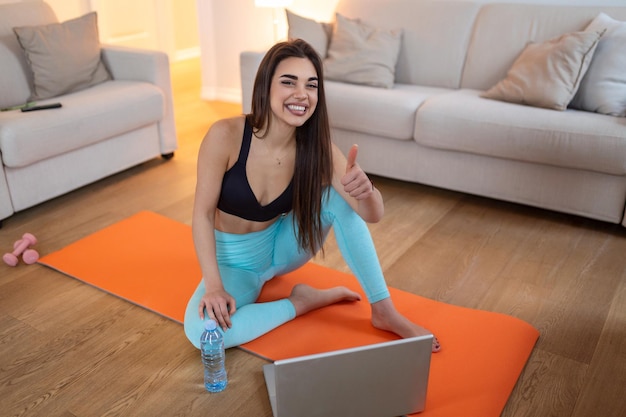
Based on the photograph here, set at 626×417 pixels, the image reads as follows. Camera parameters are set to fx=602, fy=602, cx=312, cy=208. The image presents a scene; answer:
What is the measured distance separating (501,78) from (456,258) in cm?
121

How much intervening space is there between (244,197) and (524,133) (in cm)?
138

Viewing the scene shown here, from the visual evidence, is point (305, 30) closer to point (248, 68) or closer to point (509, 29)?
point (248, 68)

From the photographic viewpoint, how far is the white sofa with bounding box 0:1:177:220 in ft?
8.38

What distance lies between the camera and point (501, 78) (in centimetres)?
306

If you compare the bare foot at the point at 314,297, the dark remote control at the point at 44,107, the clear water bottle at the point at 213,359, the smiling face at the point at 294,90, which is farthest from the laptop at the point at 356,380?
the dark remote control at the point at 44,107

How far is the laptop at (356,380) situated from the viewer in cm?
134

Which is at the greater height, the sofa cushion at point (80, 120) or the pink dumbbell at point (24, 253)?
the sofa cushion at point (80, 120)

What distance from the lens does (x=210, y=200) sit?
66.1 inches

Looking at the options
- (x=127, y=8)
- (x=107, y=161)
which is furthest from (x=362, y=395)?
(x=127, y=8)

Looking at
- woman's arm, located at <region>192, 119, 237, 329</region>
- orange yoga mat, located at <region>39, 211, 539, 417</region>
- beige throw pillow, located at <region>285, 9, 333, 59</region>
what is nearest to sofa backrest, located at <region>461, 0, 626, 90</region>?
beige throw pillow, located at <region>285, 9, 333, 59</region>

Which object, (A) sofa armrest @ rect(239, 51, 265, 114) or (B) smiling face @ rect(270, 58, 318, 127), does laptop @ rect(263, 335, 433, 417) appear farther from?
(A) sofa armrest @ rect(239, 51, 265, 114)

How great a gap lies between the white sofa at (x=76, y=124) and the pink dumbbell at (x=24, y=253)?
332 mm

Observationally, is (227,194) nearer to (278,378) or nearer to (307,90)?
(307,90)

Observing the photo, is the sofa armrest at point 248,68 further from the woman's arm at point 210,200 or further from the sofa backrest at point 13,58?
the woman's arm at point 210,200
